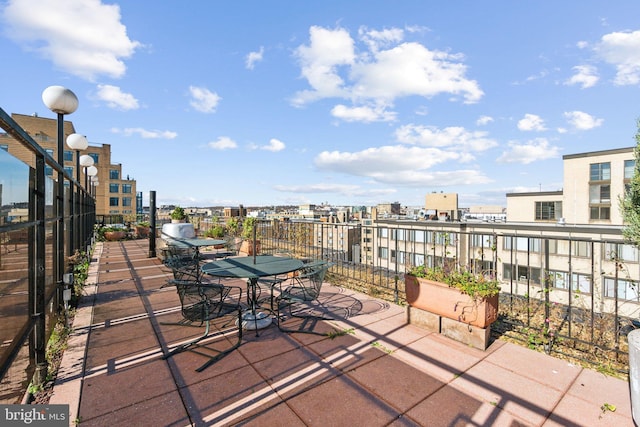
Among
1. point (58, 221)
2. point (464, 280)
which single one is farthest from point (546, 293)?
point (58, 221)

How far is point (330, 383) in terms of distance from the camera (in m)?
2.23

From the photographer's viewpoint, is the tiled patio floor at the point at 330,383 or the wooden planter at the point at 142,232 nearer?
the tiled patio floor at the point at 330,383

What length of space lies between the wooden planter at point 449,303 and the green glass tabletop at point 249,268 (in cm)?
151

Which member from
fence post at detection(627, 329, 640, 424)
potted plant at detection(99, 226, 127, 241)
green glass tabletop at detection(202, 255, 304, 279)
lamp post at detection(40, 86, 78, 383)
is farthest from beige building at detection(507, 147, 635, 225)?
potted plant at detection(99, 226, 127, 241)

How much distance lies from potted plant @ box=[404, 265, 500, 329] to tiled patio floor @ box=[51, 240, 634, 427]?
31 centimetres

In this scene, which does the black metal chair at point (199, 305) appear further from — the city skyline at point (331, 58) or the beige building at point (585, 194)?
the beige building at point (585, 194)

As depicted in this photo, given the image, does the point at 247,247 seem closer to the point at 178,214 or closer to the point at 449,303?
the point at 178,214

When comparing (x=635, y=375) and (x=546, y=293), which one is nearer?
(x=635, y=375)

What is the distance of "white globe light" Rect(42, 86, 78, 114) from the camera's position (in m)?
4.20

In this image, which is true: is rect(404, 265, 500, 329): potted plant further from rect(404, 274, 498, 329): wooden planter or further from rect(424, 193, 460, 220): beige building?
rect(424, 193, 460, 220): beige building

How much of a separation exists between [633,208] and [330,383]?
5.72 metres

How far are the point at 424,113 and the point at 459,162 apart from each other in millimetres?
17921

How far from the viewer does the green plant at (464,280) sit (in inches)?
110

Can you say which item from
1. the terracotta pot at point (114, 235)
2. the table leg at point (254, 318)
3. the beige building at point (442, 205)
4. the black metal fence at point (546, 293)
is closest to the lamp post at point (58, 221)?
the table leg at point (254, 318)
